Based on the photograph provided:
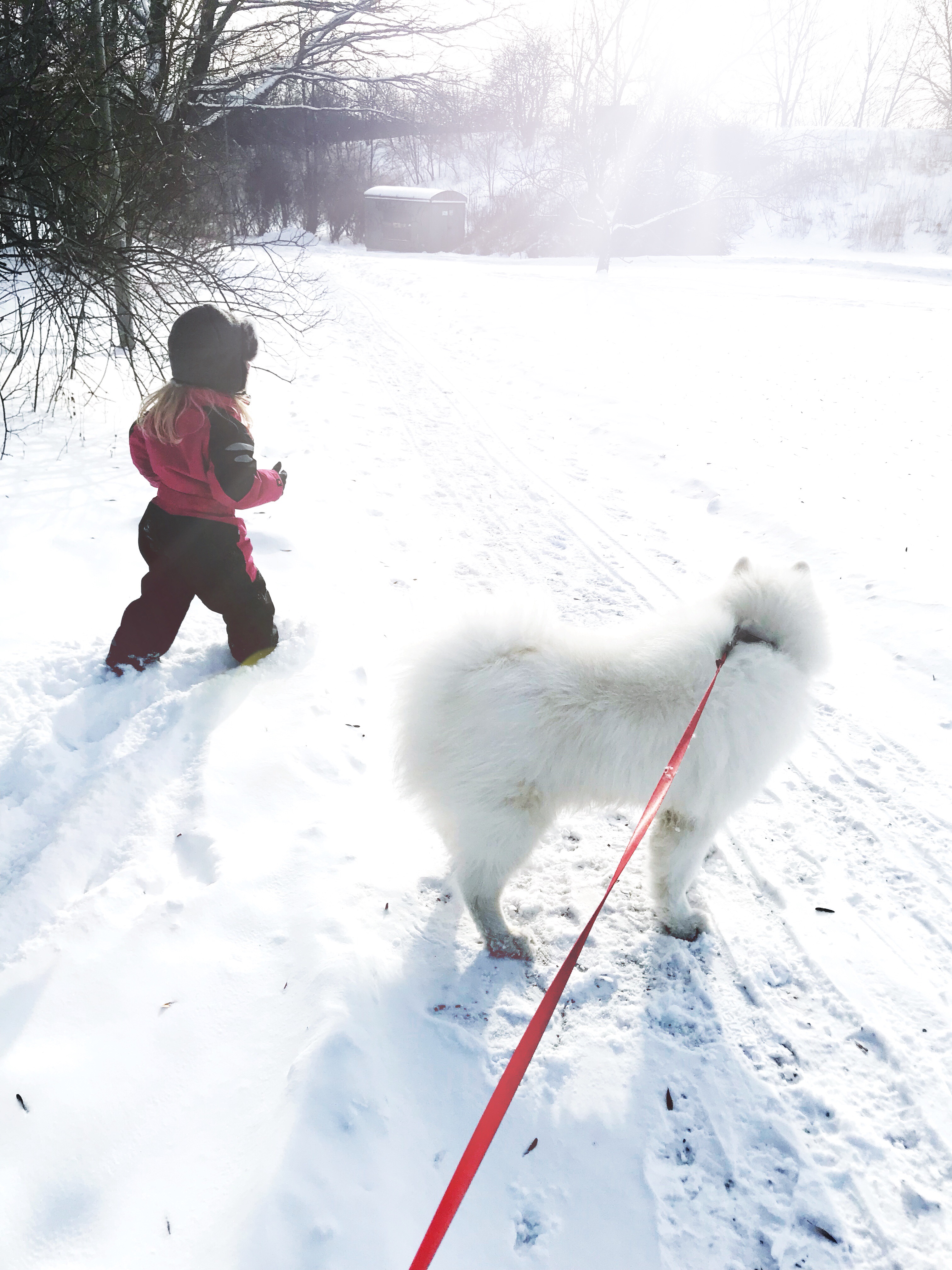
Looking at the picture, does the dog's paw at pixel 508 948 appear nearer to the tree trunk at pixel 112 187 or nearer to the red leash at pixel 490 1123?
the red leash at pixel 490 1123

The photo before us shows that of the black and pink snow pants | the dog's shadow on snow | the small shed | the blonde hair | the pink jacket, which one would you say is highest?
the small shed

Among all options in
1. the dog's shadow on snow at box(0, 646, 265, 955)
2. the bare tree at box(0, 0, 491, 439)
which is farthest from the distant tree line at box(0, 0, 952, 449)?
the dog's shadow on snow at box(0, 646, 265, 955)

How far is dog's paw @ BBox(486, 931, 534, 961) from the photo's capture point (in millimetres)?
2316

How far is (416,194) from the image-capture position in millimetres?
35562

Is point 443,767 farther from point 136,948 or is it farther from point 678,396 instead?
point 678,396

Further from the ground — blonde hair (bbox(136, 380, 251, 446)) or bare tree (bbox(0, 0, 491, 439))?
bare tree (bbox(0, 0, 491, 439))

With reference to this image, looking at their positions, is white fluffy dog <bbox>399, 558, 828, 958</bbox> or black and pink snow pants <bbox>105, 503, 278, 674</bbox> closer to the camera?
white fluffy dog <bbox>399, 558, 828, 958</bbox>

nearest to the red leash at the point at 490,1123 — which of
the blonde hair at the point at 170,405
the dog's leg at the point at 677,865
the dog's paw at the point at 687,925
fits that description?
the dog's leg at the point at 677,865

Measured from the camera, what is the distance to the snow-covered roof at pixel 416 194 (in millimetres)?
35219

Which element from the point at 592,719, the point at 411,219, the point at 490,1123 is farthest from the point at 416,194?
the point at 490,1123

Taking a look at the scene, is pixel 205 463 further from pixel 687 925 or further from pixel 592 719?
pixel 687 925

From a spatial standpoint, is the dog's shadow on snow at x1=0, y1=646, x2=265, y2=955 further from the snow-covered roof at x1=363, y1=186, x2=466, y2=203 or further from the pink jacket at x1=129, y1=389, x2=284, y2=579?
the snow-covered roof at x1=363, y1=186, x2=466, y2=203

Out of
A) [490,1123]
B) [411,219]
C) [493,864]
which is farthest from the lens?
[411,219]

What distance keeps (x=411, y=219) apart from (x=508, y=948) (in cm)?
4125
